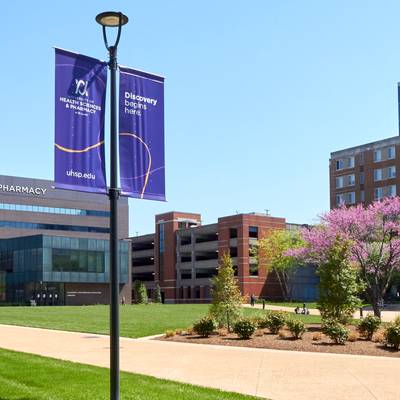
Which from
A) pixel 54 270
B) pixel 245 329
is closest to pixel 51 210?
pixel 54 270

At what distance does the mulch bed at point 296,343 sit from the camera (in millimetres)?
19688

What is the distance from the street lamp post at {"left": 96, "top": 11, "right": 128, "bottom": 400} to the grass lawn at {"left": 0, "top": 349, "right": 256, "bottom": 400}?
181 centimetres

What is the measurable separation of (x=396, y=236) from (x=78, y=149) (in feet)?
111

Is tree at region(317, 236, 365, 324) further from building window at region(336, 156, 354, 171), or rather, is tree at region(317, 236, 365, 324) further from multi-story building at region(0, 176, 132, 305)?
building window at region(336, 156, 354, 171)

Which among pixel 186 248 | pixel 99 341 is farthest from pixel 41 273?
pixel 99 341

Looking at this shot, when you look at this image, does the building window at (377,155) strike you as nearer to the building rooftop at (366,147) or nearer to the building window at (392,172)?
the building rooftop at (366,147)

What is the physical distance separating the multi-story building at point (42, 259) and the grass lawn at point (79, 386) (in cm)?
7340

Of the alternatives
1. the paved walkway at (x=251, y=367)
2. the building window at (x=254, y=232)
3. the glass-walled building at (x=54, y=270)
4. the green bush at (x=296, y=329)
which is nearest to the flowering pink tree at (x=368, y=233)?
the green bush at (x=296, y=329)

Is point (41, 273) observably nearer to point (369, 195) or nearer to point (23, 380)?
point (369, 195)

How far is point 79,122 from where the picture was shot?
9.66 meters

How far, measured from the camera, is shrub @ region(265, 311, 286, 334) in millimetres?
24703

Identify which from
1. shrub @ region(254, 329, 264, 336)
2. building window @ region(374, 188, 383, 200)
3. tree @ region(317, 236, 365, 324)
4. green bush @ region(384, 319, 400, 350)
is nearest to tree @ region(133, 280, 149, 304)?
building window @ region(374, 188, 383, 200)

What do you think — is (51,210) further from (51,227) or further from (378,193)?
(378,193)

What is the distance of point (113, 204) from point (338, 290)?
17.2 m
